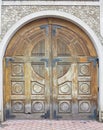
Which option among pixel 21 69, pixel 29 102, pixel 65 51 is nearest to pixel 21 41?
pixel 21 69

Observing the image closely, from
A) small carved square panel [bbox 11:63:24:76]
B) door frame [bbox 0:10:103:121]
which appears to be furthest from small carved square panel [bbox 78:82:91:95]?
small carved square panel [bbox 11:63:24:76]

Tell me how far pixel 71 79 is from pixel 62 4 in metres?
1.87

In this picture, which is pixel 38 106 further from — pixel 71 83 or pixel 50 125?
pixel 71 83

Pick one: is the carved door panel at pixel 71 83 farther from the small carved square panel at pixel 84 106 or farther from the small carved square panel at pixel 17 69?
the small carved square panel at pixel 17 69

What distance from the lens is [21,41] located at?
6.69 meters

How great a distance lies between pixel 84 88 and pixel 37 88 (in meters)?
1.19

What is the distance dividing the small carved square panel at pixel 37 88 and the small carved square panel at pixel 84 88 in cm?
94

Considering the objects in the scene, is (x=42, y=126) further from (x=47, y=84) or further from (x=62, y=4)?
(x=62, y=4)

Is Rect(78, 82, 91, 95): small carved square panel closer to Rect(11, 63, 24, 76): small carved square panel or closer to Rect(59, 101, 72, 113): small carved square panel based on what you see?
Rect(59, 101, 72, 113): small carved square panel

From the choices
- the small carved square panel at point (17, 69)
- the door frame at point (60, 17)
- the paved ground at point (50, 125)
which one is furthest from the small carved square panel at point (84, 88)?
the small carved square panel at point (17, 69)

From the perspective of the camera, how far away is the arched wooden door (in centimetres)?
667

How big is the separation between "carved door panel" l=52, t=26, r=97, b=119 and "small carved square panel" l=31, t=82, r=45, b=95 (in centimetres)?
33

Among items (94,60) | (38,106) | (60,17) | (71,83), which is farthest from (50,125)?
(60,17)

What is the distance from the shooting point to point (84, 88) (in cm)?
673
